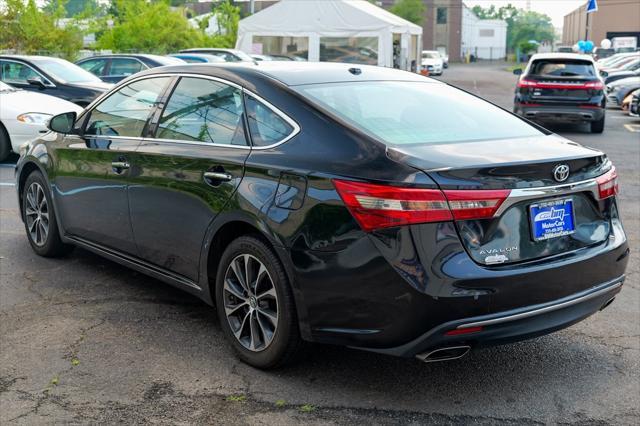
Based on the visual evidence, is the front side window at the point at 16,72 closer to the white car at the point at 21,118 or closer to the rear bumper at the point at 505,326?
the white car at the point at 21,118

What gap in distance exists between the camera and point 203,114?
4879 millimetres

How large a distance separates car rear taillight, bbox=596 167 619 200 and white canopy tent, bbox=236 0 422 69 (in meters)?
27.7

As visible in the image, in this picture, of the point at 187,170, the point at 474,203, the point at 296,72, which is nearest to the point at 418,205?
the point at 474,203

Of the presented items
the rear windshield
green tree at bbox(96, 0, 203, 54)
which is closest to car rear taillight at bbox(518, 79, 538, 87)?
the rear windshield

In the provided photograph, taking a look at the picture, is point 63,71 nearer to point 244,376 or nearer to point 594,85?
point 594,85

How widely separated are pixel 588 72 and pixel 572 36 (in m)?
89.1

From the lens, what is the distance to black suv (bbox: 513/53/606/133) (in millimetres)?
17219

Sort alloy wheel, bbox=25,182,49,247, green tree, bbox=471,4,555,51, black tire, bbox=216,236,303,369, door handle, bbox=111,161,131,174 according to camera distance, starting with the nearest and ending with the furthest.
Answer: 1. black tire, bbox=216,236,303,369
2. door handle, bbox=111,161,131,174
3. alloy wheel, bbox=25,182,49,247
4. green tree, bbox=471,4,555,51

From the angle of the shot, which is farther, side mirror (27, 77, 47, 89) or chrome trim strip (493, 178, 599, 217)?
side mirror (27, 77, 47, 89)

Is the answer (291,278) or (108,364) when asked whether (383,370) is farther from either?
(108,364)

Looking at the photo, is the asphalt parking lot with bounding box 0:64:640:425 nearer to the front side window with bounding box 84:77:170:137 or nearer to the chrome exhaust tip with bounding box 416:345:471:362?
the chrome exhaust tip with bounding box 416:345:471:362

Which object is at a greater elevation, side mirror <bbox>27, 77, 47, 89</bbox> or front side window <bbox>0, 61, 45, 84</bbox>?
front side window <bbox>0, 61, 45, 84</bbox>

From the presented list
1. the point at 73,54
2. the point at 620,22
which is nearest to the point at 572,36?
the point at 620,22

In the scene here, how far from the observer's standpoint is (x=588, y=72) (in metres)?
17.5
